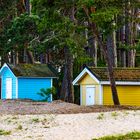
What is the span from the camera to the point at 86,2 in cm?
2378

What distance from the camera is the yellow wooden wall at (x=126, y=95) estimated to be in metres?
31.6

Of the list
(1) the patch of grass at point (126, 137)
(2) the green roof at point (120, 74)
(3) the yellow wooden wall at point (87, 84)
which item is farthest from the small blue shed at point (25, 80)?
(1) the patch of grass at point (126, 137)

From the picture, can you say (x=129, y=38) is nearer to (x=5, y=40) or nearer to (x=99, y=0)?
(x=5, y=40)

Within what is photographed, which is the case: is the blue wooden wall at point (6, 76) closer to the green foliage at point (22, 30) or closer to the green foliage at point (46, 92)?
the green foliage at point (46, 92)

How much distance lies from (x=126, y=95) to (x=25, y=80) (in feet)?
30.4

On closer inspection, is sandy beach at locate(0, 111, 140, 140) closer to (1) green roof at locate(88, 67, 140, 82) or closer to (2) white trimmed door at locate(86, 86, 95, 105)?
(1) green roof at locate(88, 67, 140, 82)

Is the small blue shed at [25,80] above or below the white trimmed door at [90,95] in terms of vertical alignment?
above

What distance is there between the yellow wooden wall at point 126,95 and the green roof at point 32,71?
801 centimetres

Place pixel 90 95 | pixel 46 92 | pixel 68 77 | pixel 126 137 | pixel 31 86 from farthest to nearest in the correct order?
pixel 31 86 < pixel 46 92 < pixel 68 77 < pixel 90 95 < pixel 126 137

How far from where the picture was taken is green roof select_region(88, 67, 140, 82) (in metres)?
31.4

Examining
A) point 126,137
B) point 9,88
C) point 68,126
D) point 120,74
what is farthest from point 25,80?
point 126,137

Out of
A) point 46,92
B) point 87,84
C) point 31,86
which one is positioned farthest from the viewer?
point 31,86

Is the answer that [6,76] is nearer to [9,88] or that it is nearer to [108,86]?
[9,88]

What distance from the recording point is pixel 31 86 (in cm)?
3822
